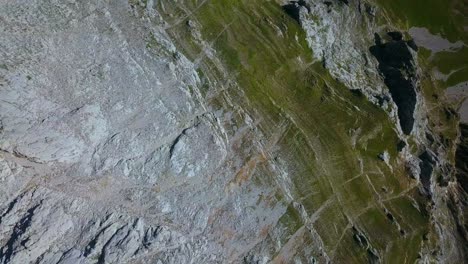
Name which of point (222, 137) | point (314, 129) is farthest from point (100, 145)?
point (314, 129)

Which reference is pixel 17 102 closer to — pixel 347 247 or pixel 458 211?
pixel 347 247

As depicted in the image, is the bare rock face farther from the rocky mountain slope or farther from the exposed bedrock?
the exposed bedrock

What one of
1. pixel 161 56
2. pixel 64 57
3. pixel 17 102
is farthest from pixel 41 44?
pixel 161 56

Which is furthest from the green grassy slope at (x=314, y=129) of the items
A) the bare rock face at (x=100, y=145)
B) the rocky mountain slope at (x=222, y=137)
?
the bare rock face at (x=100, y=145)

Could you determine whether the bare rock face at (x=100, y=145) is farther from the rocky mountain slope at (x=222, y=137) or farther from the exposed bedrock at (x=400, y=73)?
the exposed bedrock at (x=400, y=73)

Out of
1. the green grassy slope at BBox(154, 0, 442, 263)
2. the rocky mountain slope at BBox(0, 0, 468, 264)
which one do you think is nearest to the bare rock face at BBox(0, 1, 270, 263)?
the rocky mountain slope at BBox(0, 0, 468, 264)

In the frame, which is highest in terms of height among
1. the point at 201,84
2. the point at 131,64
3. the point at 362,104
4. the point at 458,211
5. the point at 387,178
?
the point at 131,64

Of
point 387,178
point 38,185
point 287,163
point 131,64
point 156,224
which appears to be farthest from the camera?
point 387,178
